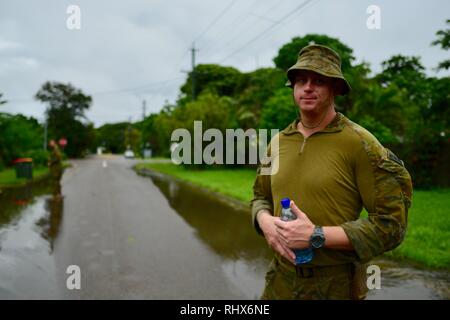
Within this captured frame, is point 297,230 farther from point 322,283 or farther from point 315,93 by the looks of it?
point 315,93

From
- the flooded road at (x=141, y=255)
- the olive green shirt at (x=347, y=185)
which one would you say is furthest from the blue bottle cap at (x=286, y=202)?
the flooded road at (x=141, y=255)

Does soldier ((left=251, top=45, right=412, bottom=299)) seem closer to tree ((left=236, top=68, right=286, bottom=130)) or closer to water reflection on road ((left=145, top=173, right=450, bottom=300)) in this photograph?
water reflection on road ((left=145, top=173, right=450, bottom=300))

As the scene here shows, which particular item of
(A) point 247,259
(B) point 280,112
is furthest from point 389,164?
(B) point 280,112

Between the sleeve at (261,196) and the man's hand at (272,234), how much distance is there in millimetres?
79

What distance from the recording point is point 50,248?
6738 mm

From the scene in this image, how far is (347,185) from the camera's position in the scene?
1965 millimetres

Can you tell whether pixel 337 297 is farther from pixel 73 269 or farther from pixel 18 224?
pixel 18 224

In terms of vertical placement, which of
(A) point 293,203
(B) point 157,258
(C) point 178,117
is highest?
(C) point 178,117

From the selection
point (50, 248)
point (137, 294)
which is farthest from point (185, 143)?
point (137, 294)

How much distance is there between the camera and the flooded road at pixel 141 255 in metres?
4.88

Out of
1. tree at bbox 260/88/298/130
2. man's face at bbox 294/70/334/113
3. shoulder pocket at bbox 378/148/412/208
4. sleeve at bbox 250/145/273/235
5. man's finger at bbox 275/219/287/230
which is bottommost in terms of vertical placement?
man's finger at bbox 275/219/287/230

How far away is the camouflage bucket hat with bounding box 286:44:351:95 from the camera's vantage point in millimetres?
2043

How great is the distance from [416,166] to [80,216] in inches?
470

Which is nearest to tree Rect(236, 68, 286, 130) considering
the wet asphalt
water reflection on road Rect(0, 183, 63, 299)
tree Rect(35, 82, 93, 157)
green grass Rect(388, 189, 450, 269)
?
green grass Rect(388, 189, 450, 269)
